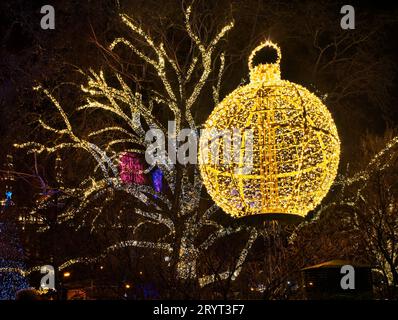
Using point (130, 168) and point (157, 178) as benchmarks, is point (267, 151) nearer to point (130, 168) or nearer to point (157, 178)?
point (130, 168)

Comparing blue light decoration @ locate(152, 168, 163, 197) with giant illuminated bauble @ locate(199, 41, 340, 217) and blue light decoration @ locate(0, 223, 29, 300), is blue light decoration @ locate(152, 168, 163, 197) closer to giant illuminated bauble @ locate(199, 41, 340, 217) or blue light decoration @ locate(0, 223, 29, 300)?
blue light decoration @ locate(0, 223, 29, 300)

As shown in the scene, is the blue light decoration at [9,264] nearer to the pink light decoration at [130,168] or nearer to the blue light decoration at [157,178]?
the pink light decoration at [130,168]

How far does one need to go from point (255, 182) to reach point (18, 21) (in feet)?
20.1

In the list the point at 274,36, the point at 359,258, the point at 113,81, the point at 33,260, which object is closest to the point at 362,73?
the point at 274,36

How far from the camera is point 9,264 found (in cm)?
1317

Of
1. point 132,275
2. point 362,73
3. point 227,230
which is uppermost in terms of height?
point 362,73

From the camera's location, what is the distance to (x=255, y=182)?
9297 millimetres

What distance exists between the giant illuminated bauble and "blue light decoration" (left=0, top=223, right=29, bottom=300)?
550cm

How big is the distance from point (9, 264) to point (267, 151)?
690 centimetres

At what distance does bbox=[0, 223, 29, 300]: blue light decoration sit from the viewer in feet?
42.5

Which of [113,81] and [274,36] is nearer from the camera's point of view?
[274,36]

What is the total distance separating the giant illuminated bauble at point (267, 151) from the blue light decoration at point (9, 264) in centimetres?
550

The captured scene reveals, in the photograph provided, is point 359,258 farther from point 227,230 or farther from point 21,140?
point 21,140

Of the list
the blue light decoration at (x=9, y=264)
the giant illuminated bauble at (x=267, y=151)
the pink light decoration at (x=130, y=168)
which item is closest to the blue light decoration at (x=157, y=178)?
the pink light decoration at (x=130, y=168)
